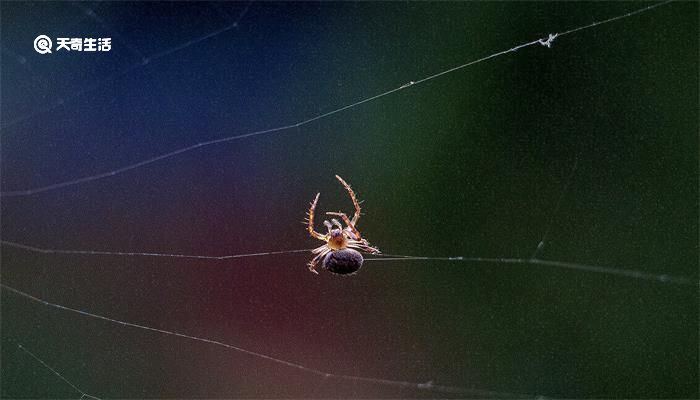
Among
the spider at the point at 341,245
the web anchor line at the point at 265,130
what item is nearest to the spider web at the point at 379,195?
the web anchor line at the point at 265,130

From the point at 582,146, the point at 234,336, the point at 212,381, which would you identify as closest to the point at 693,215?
the point at 582,146

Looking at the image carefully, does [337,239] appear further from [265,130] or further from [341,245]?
[265,130]

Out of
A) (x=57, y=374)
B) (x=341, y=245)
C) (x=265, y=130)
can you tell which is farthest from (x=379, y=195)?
(x=57, y=374)

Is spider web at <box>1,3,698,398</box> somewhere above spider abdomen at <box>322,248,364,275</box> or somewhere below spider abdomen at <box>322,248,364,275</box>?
above

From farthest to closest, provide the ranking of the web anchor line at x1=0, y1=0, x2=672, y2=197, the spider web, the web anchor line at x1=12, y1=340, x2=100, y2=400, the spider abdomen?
the web anchor line at x1=12, y1=340, x2=100, y2=400, the spider web, the web anchor line at x1=0, y1=0, x2=672, y2=197, the spider abdomen

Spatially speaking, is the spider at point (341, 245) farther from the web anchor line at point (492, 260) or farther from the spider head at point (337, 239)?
the web anchor line at point (492, 260)

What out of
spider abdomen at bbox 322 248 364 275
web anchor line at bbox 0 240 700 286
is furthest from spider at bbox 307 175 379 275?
web anchor line at bbox 0 240 700 286

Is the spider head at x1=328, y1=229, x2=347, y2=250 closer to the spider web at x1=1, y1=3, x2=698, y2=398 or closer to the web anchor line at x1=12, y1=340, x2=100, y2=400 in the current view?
the spider web at x1=1, y1=3, x2=698, y2=398

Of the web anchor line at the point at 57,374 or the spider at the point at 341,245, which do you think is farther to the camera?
the web anchor line at the point at 57,374
